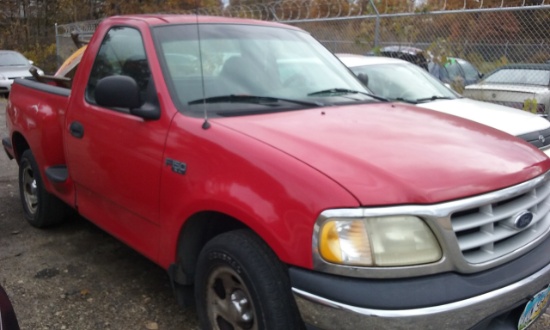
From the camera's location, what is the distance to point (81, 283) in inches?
147

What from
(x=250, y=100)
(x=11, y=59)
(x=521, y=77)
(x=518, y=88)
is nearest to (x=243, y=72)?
(x=250, y=100)

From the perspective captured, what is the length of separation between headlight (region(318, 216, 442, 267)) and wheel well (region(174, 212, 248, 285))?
0.67m

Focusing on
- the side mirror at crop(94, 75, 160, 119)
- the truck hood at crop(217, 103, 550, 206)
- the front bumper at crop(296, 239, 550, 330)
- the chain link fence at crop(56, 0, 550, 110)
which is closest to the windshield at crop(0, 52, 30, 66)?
the chain link fence at crop(56, 0, 550, 110)

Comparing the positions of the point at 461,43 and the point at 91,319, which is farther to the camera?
the point at 461,43

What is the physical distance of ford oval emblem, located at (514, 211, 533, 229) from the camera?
2339mm

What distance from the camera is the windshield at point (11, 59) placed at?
17062mm

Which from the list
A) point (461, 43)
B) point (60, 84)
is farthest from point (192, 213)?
point (461, 43)

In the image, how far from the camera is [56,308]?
339 centimetres

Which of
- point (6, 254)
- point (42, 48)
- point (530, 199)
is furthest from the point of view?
point (42, 48)

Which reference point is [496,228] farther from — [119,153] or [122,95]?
[119,153]

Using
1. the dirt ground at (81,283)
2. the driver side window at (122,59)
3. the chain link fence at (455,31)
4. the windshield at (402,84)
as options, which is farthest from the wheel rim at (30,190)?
the chain link fence at (455,31)

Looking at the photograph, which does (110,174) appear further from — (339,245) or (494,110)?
(494,110)

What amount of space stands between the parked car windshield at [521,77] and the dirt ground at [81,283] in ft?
22.2

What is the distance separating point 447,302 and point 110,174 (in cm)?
221
